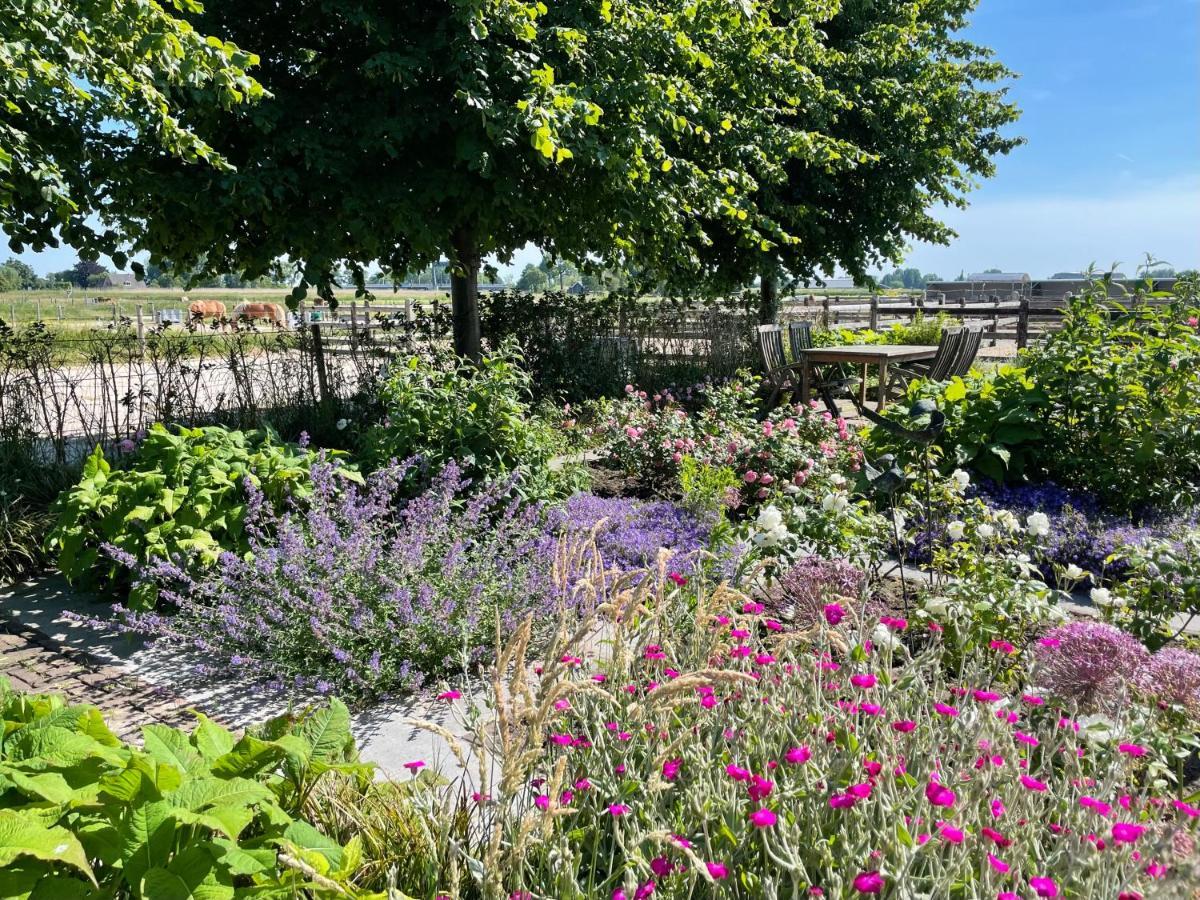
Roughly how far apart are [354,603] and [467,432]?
6.87 ft

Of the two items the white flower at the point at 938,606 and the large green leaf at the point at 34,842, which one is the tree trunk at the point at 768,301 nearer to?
the white flower at the point at 938,606

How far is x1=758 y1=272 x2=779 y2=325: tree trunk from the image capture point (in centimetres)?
1416

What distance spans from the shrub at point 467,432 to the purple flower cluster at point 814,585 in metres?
2.10

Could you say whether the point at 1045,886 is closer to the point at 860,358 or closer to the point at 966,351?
the point at 860,358

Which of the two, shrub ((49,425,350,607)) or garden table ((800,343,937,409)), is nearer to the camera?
shrub ((49,425,350,607))

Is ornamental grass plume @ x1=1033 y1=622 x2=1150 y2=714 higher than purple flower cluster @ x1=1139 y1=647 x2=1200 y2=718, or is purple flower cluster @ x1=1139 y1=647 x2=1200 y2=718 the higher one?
ornamental grass plume @ x1=1033 y1=622 x2=1150 y2=714

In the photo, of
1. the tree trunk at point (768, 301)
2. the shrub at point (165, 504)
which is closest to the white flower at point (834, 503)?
the shrub at point (165, 504)

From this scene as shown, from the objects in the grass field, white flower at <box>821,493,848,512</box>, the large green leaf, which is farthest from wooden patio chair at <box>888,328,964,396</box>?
the large green leaf

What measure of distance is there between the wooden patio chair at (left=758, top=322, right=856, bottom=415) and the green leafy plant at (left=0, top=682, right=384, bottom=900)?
8.57m

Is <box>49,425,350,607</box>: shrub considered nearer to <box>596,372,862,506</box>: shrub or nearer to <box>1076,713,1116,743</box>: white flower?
<box>596,372,862,506</box>: shrub

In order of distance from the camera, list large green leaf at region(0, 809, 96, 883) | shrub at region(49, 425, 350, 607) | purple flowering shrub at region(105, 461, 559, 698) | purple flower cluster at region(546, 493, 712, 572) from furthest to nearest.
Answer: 1. purple flower cluster at region(546, 493, 712, 572)
2. shrub at region(49, 425, 350, 607)
3. purple flowering shrub at region(105, 461, 559, 698)
4. large green leaf at region(0, 809, 96, 883)

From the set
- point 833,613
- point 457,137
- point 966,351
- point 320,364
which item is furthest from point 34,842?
point 966,351

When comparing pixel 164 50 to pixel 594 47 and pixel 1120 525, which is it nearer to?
pixel 594 47

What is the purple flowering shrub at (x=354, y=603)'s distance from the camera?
10.8 ft
